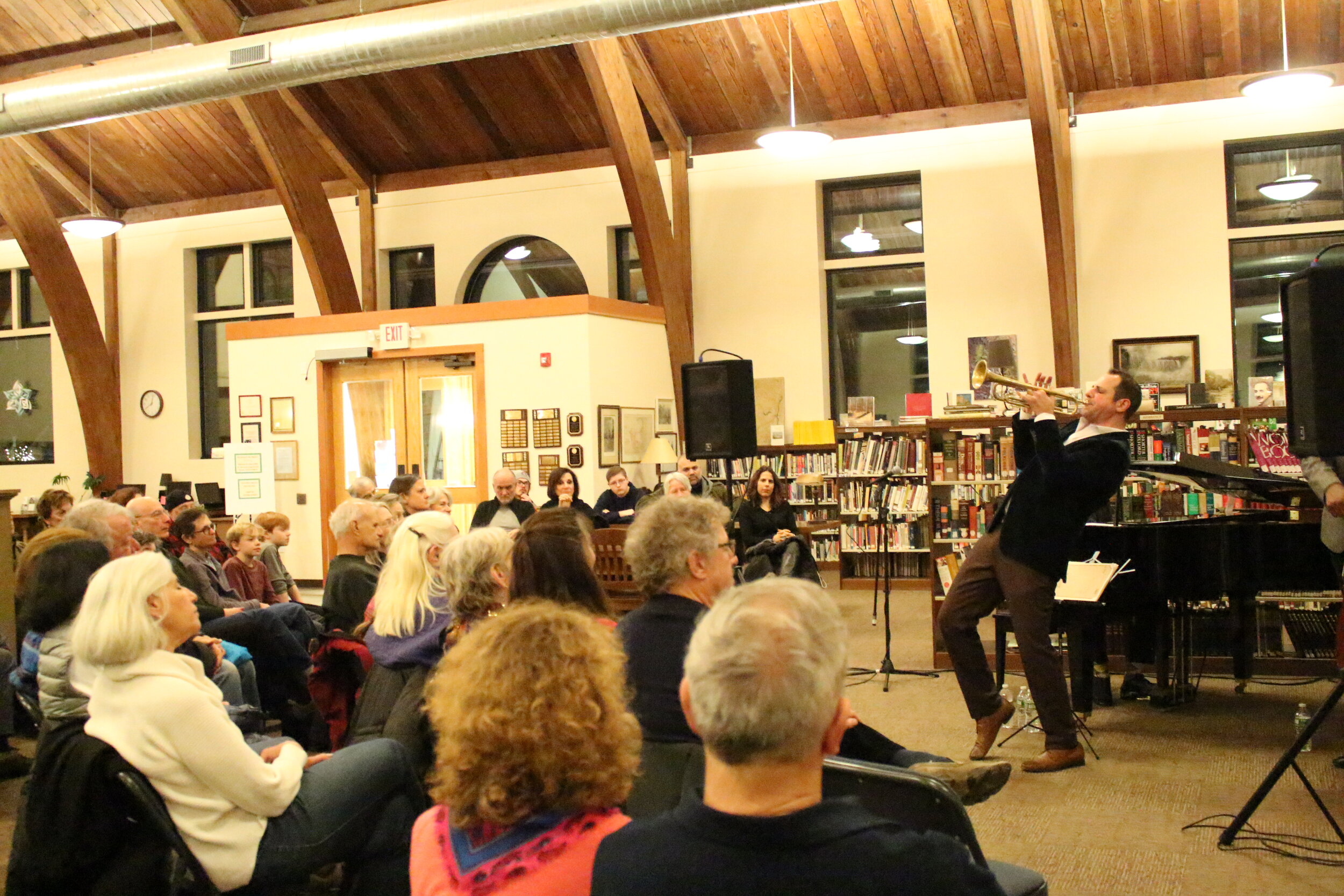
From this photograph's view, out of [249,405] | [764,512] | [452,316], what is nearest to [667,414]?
[452,316]

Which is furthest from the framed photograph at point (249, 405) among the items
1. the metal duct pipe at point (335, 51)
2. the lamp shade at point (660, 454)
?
the lamp shade at point (660, 454)

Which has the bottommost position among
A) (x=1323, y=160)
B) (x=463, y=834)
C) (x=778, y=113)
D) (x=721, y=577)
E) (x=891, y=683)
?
(x=891, y=683)

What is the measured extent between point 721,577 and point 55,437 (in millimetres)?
13783

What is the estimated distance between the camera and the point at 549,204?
12.4 meters

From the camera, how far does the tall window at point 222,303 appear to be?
13758 mm

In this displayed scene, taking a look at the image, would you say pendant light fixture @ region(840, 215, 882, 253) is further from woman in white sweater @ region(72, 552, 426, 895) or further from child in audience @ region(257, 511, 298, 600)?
woman in white sweater @ region(72, 552, 426, 895)

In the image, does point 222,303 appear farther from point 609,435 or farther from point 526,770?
point 526,770

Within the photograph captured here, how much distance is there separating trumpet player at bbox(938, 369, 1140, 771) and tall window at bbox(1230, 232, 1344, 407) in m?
6.31

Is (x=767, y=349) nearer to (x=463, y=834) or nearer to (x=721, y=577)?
(x=721, y=577)

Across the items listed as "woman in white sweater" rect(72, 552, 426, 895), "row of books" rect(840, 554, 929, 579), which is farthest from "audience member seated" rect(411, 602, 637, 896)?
"row of books" rect(840, 554, 929, 579)

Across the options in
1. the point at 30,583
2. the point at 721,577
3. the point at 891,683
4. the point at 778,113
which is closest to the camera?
the point at 721,577

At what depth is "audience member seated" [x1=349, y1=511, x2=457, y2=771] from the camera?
3068 millimetres

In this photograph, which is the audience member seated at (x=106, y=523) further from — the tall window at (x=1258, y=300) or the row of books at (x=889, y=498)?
the tall window at (x=1258, y=300)

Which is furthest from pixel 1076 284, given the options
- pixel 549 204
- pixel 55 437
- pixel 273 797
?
pixel 55 437
